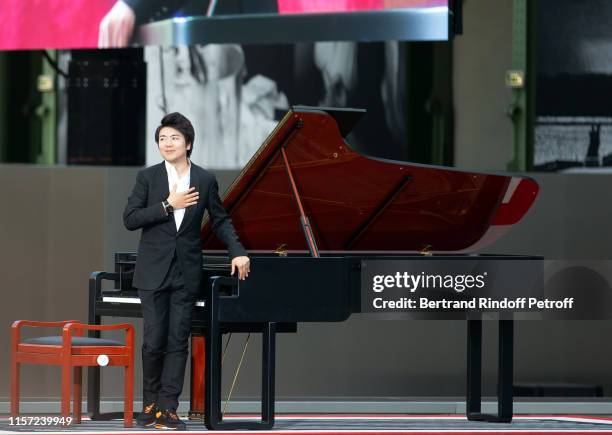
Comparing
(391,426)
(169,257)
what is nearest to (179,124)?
(169,257)

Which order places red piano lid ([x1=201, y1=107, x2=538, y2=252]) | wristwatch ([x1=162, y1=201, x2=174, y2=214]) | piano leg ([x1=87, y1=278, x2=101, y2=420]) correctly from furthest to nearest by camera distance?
piano leg ([x1=87, y1=278, x2=101, y2=420]), red piano lid ([x1=201, y1=107, x2=538, y2=252]), wristwatch ([x1=162, y1=201, x2=174, y2=214])

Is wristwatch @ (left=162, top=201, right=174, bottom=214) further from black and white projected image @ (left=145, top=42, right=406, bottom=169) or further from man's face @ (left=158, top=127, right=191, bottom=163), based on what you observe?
black and white projected image @ (left=145, top=42, right=406, bottom=169)

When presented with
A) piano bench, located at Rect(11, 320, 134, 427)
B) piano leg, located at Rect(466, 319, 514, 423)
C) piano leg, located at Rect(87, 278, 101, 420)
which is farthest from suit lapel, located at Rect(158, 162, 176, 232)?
piano leg, located at Rect(466, 319, 514, 423)

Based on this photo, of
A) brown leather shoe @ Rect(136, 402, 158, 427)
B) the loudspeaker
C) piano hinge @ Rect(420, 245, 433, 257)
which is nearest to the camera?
brown leather shoe @ Rect(136, 402, 158, 427)

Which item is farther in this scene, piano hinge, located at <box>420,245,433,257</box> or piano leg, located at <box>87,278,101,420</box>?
piano hinge, located at <box>420,245,433,257</box>

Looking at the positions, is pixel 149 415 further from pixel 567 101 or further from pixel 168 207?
pixel 567 101

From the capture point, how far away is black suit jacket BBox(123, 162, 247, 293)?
553cm

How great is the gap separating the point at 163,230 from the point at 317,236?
3.64 feet

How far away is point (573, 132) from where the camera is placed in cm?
802

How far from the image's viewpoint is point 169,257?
5.53 metres

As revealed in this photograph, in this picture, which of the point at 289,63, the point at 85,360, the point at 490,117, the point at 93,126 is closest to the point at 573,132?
the point at 490,117

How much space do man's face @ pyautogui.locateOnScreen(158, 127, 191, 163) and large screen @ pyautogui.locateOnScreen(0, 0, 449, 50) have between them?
103 inches

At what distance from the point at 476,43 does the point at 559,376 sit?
197cm

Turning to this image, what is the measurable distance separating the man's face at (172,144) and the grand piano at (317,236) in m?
0.32
